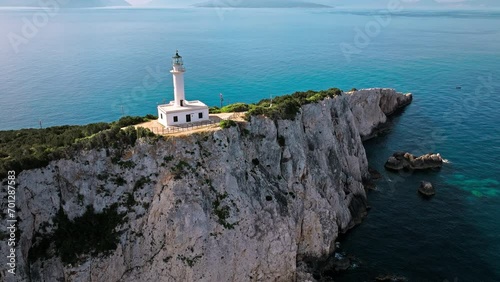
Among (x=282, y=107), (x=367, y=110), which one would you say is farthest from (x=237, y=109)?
(x=367, y=110)

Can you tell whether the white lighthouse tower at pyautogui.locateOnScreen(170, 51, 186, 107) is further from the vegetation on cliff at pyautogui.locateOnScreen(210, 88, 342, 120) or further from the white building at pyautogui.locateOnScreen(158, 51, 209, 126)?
the vegetation on cliff at pyautogui.locateOnScreen(210, 88, 342, 120)

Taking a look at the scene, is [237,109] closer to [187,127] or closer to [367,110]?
[187,127]

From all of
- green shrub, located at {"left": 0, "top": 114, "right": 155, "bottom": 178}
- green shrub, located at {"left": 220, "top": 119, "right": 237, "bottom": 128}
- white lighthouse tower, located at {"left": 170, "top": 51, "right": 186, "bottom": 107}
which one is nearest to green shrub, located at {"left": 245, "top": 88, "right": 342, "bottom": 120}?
green shrub, located at {"left": 220, "top": 119, "right": 237, "bottom": 128}

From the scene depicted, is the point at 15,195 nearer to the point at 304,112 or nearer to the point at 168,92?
the point at 304,112

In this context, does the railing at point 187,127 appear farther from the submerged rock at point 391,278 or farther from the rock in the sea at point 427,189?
the rock in the sea at point 427,189

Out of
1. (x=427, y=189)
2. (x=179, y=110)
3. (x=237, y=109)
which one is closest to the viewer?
(x=179, y=110)

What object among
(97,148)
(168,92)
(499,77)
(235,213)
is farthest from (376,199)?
(499,77)

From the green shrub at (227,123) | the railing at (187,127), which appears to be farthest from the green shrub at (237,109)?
the green shrub at (227,123)
